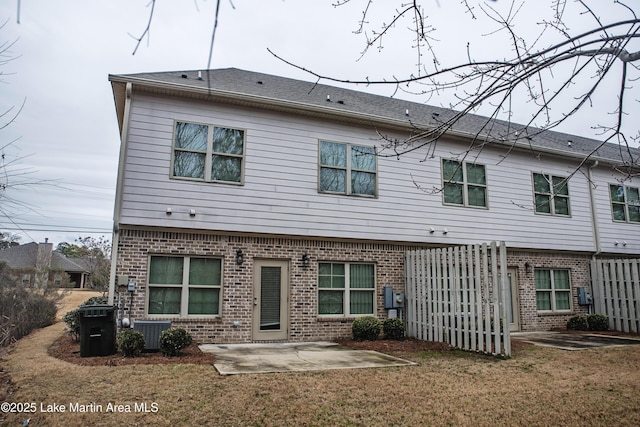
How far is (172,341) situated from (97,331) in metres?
1.35

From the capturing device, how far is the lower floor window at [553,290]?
14.3 meters

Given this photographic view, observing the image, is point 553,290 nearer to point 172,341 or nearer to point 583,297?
point 583,297

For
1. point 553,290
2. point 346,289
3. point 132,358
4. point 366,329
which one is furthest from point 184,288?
point 553,290

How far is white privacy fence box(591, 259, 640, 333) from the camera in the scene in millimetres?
13805

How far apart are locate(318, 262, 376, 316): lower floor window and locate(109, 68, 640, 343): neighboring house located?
0.03 m

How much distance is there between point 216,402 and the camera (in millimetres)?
5273

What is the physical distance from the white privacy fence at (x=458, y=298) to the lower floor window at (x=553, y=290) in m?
4.28

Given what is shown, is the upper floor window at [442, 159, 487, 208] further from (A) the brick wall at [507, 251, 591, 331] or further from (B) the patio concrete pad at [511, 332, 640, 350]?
(B) the patio concrete pad at [511, 332, 640, 350]

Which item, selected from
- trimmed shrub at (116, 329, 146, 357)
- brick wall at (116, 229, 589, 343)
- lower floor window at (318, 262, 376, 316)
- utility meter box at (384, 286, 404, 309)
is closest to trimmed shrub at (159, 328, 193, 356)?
trimmed shrub at (116, 329, 146, 357)

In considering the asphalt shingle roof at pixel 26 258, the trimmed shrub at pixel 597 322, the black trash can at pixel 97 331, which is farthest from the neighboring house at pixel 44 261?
the trimmed shrub at pixel 597 322

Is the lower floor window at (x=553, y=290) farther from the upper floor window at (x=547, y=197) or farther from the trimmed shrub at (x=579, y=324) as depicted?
the upper floor window at (x=547, y=197)

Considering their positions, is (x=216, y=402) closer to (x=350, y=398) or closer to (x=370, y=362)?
(x=350, y=398)

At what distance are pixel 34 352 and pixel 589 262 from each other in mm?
16009

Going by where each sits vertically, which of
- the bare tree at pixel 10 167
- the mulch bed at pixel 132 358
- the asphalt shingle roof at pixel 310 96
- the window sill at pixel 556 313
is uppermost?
the asphalt shingle roof at pixel 310 96
